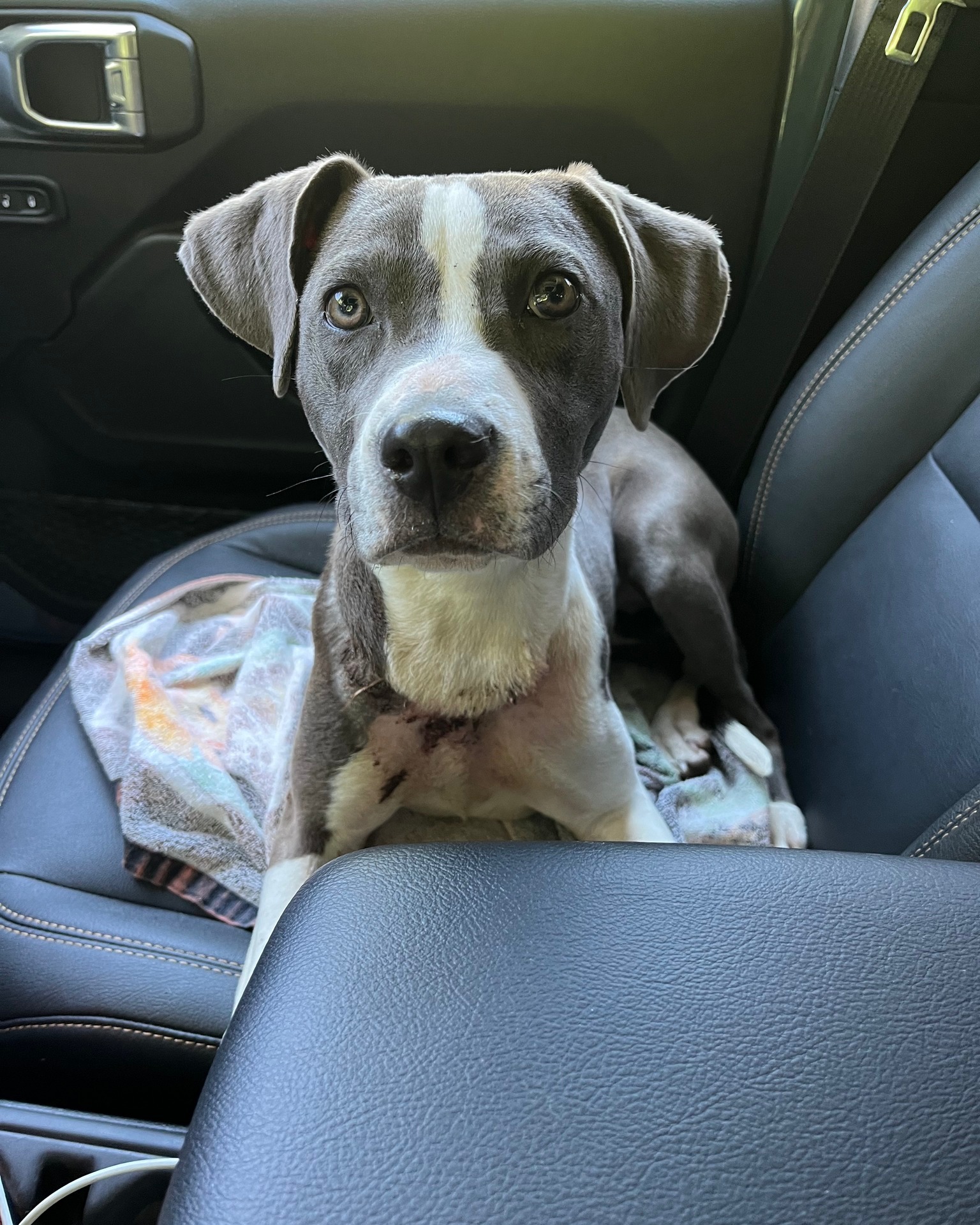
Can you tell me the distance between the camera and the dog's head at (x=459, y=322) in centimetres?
103

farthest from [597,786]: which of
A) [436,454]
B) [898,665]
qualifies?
[436,454]

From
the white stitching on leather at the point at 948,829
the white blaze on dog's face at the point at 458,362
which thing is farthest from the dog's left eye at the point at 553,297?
the white stitching on leather at the point at 948,829

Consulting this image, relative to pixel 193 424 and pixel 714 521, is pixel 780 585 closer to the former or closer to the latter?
pixel 714 521

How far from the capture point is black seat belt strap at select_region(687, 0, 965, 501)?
1.60m

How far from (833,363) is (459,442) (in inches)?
40.2

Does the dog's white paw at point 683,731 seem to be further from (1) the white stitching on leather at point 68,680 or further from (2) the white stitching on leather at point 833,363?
(1) the white stitching on leather at point 68,680

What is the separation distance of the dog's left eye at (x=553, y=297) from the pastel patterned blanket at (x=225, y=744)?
85cm

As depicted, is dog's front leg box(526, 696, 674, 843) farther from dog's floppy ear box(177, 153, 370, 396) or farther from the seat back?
dog's floppy ear box(177, 153, 370, 396)

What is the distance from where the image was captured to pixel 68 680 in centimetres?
180

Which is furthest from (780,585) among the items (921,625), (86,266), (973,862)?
(86,266)

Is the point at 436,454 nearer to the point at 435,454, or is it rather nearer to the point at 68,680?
the point at 435,454

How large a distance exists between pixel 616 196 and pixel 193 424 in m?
1.40

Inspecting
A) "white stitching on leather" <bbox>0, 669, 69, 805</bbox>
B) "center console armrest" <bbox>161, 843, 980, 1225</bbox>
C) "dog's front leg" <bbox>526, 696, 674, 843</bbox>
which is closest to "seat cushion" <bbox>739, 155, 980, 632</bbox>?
"dog's front leg" <bbox>526, 696, 674, 843</bbox>

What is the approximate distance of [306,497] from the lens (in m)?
2.45
